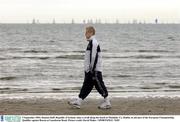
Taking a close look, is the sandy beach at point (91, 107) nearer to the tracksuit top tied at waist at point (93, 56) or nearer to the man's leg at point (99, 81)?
the man's leg at point (99, 81)

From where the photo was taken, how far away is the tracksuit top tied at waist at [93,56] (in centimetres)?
1178

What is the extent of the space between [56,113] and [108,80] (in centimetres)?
1131

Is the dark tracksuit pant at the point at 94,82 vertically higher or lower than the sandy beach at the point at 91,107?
higher

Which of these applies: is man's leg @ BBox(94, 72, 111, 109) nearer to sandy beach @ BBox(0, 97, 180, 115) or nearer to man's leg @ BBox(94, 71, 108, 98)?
man's leg @ BBox(94, 71, 108, 98)

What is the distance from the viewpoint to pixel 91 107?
42.3 ft

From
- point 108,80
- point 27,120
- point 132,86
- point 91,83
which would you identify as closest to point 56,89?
point 132,86

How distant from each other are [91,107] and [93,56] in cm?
165

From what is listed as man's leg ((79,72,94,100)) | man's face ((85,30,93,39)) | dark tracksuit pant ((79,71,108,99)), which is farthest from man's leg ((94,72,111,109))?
man's face ((85,30,93,39))

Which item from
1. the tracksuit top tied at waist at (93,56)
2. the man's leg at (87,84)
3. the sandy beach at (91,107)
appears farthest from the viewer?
the man's leg at (87,84)

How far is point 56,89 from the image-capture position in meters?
18.9

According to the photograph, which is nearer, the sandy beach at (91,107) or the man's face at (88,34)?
the man's face at (88,34)

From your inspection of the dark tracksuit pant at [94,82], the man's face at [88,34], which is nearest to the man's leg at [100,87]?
the dark tracksuit pant at [94,82]

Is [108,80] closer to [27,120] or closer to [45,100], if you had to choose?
[45,100]

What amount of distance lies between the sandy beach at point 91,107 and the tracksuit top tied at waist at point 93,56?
1.03m
